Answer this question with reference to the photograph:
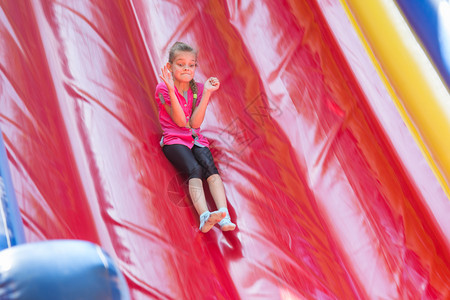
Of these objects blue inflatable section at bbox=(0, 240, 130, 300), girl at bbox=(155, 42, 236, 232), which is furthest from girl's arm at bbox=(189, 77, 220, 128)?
blue inflatable section at bbox=(0, 240, 130, 300)

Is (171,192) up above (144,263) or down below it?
above

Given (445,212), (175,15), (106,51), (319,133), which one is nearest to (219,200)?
(319,133)

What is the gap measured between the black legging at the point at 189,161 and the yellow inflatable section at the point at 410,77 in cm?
62

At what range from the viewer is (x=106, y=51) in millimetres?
1837

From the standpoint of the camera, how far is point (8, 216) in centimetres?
90

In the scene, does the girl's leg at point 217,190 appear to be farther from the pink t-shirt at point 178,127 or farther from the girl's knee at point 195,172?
the pink t-shirt at point 178,127

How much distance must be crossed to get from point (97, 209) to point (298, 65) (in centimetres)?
96

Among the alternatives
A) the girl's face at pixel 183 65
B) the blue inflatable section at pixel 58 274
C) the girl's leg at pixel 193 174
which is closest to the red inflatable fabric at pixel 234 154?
the girl's leg at pixel 193 174

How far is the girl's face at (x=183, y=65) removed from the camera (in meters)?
1.65

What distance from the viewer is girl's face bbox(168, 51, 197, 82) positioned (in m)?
1.65

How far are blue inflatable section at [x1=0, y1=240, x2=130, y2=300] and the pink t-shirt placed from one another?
94 cm

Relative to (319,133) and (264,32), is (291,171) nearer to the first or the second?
(319,133)

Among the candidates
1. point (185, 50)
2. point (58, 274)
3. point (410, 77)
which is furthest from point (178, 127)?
point (58, 274)

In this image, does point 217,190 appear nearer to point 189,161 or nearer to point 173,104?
point 189,161
